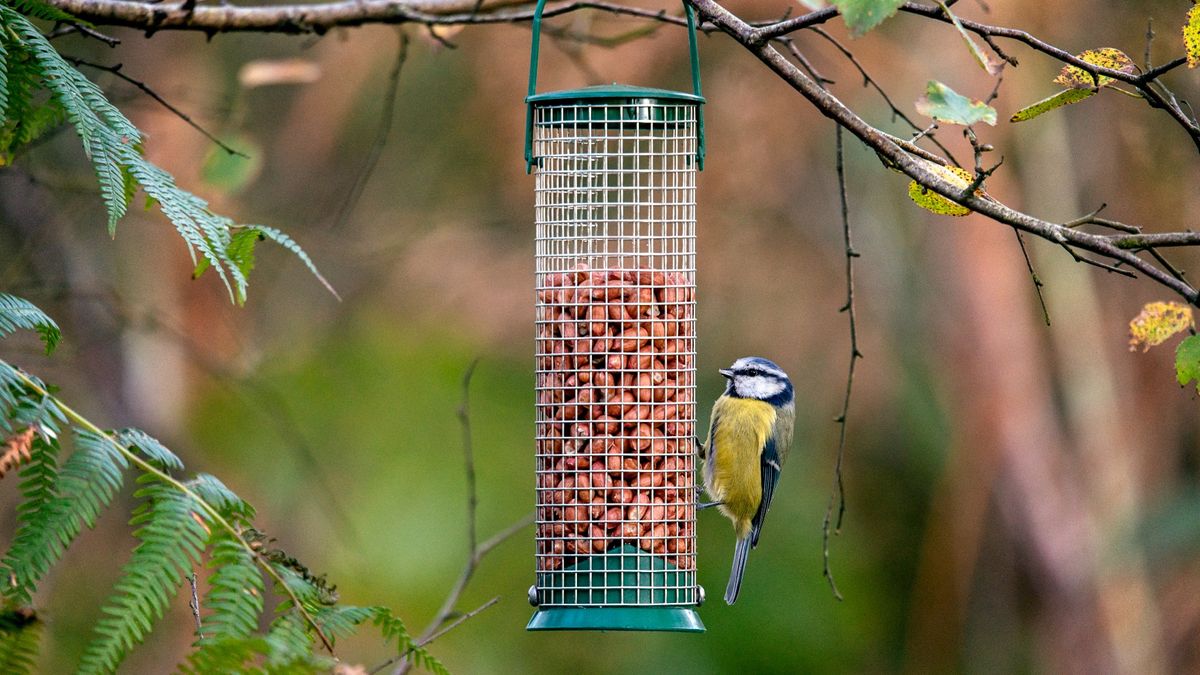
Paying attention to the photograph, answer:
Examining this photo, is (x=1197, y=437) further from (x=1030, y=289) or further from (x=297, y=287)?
(x=297, y=287)

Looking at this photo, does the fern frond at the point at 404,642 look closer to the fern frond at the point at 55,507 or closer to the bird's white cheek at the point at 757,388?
the fern frond at the point at 55,507

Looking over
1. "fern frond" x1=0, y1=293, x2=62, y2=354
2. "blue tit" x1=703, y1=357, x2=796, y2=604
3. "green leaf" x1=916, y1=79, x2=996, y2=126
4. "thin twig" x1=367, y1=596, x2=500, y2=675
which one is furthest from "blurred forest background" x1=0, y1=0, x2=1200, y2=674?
"green leaf" x1=916, y1=79, x2=996, y2=126

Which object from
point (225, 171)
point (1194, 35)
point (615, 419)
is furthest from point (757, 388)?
point (1194, 35)

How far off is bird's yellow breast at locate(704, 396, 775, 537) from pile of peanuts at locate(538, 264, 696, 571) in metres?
0.96

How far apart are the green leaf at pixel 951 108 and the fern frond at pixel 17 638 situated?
1.93m

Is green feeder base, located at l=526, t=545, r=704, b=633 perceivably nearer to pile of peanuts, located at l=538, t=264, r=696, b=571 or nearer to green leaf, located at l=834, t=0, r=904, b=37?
pile of peanuts, located at l=538, t=264, r=696, b=571

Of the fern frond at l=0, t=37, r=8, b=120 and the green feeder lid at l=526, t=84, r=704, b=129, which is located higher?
the green feeder lid at l=526, t=84, r=704, b=129

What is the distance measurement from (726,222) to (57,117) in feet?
19.2

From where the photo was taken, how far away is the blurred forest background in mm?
7766

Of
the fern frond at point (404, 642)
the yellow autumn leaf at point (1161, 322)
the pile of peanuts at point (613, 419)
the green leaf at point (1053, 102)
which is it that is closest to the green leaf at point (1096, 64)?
the green leaf at point (1053, 102)

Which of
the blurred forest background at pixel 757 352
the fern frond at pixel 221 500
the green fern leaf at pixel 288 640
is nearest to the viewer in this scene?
the green fern leaf at pixel 288 640

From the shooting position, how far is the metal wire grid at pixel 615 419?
13.3ft

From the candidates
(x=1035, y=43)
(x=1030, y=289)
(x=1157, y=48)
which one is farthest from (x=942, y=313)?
(x=1035, y=43)

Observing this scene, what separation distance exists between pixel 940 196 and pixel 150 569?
184 centimetres
